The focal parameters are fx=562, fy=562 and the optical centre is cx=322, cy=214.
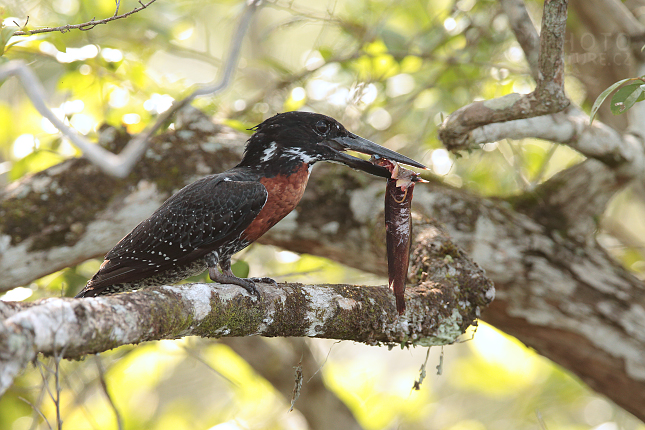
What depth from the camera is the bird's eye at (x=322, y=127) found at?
9.41ft

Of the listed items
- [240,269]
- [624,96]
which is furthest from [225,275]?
[624,96]

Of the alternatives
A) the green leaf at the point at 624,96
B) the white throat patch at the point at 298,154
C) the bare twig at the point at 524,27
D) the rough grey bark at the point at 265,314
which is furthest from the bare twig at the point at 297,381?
the bare twig at the point at 524,27

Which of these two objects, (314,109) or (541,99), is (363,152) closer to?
(541,99)

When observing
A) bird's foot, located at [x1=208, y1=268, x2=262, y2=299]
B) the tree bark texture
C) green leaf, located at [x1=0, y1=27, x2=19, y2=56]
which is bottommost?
the tree bark texture

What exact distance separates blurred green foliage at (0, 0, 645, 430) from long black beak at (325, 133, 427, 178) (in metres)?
1.17

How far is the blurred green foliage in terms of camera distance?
4.04m

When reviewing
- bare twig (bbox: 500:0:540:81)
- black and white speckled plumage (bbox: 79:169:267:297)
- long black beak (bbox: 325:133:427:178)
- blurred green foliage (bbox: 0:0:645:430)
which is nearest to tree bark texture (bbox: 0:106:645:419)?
blurred green foliage (bbox: 0:0:645:430)

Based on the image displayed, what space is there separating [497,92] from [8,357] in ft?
12.9

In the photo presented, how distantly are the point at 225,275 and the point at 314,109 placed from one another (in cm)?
281

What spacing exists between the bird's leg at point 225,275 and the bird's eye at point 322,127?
81cm

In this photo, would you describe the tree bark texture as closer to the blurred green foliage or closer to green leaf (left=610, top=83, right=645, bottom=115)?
the blurred green foliage

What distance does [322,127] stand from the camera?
9.44ft

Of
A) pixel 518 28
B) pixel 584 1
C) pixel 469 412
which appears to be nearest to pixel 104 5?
pixel 518 28

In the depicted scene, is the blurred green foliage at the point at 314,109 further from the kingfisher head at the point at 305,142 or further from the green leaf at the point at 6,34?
the green leaf at the point at 6,34
